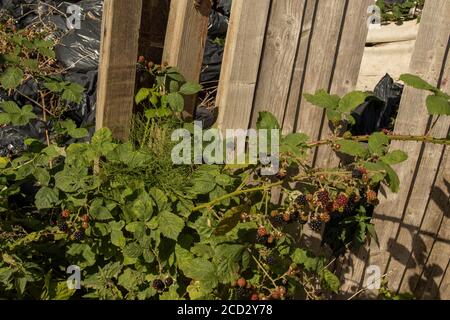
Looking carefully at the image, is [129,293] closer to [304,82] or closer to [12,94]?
[304,82]

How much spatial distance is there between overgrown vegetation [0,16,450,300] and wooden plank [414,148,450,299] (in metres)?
0.66

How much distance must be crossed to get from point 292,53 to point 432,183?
109 cm

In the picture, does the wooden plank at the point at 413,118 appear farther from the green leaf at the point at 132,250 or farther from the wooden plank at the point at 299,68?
the green leaf at the point at 132,250

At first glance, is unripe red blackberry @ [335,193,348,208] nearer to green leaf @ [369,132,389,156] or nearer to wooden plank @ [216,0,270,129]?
green leaf @ [369,132,389,156]

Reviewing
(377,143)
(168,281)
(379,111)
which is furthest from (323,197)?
(379,111)

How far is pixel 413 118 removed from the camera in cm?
256

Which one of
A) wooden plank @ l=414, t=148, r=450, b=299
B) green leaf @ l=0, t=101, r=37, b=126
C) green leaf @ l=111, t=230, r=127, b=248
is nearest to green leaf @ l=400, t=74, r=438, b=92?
wooden plank @ l=414, t=148, r=450, b=299

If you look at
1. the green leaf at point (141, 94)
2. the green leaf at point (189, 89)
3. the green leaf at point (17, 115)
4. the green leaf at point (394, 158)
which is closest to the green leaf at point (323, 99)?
the green leaf at point (394, 158)

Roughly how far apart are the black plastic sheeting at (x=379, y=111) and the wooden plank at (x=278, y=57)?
1166 mm

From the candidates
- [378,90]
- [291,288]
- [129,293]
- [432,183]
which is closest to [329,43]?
[432,183]

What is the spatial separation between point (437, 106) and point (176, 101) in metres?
1.12

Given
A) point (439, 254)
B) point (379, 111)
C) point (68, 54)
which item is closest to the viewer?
point (439, 254)

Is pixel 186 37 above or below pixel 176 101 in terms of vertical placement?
above

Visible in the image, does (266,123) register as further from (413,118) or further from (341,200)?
(413,118)
